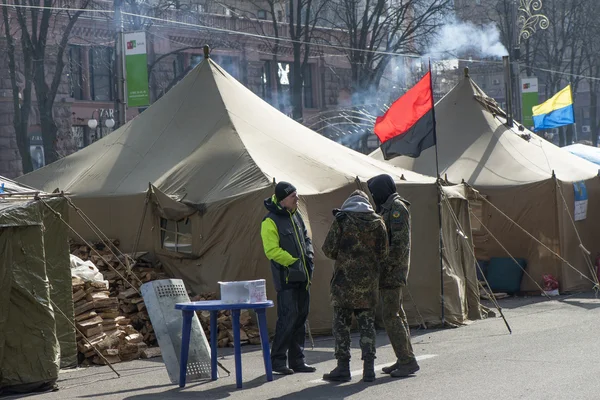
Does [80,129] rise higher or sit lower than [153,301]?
higher

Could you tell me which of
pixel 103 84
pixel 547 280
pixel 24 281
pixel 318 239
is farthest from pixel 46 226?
pixel 103 84

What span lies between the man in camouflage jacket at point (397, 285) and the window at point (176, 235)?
4.73 m

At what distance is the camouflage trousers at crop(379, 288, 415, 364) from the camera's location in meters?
10.1

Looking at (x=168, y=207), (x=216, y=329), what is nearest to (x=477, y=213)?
(x=168, y=207)

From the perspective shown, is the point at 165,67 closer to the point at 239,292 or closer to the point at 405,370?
the point at 239,292

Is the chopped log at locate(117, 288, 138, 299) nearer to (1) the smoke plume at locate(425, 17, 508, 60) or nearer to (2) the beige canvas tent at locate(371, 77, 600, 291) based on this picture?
(2) the beige canvas tent at locate(371, 77, 600, 291)

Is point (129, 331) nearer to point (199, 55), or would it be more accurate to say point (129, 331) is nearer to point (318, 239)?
point (318, 239)

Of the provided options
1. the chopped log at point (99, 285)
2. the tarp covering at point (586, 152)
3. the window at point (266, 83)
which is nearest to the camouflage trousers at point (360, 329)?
the chopped log at point (99, 285)

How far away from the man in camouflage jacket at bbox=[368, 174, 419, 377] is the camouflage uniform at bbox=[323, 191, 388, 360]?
29 cm

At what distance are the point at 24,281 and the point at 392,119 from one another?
22.1 feet

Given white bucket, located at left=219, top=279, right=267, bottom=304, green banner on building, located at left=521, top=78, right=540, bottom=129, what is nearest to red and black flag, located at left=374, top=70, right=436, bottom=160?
white bucket, located at left=219, top=279, right=267, bottom=304

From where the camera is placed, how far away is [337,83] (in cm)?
5034

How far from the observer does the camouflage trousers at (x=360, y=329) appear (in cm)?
981

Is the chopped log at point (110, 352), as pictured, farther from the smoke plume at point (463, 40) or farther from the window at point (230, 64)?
the window at point (230, 64)
